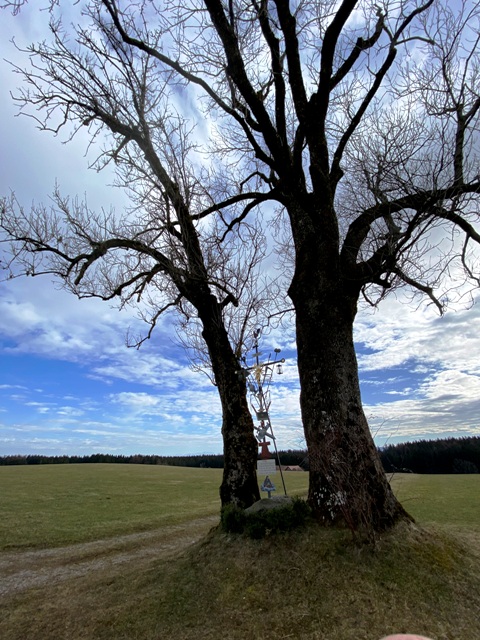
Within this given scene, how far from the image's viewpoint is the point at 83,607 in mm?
5363

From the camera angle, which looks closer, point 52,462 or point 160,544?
point 160,544

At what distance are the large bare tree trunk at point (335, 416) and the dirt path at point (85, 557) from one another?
3847mm

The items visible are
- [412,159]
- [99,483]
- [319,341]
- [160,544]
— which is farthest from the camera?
[99,483]

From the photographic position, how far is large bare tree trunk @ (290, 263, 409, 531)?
215 inches

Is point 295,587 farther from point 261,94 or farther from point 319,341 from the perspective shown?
point 261,94

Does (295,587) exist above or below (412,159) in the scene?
below

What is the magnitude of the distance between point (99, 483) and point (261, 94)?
2649 centimetres

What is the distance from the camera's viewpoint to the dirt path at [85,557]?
7488 millimetres

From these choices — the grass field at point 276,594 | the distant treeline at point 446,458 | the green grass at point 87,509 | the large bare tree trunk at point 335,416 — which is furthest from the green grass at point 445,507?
the distant treeline at point 446,458

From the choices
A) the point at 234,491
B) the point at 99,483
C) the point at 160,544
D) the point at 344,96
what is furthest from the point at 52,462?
the point at 344,96

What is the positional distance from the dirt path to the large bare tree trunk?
12.6 ft

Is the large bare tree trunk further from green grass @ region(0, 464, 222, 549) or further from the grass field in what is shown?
green grass @ region(0, 464, 222, 549)

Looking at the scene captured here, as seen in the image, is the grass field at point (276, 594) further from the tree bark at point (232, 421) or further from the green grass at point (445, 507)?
the green grass at point (445, 507)

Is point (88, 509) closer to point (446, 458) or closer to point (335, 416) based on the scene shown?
point (335, 416)
